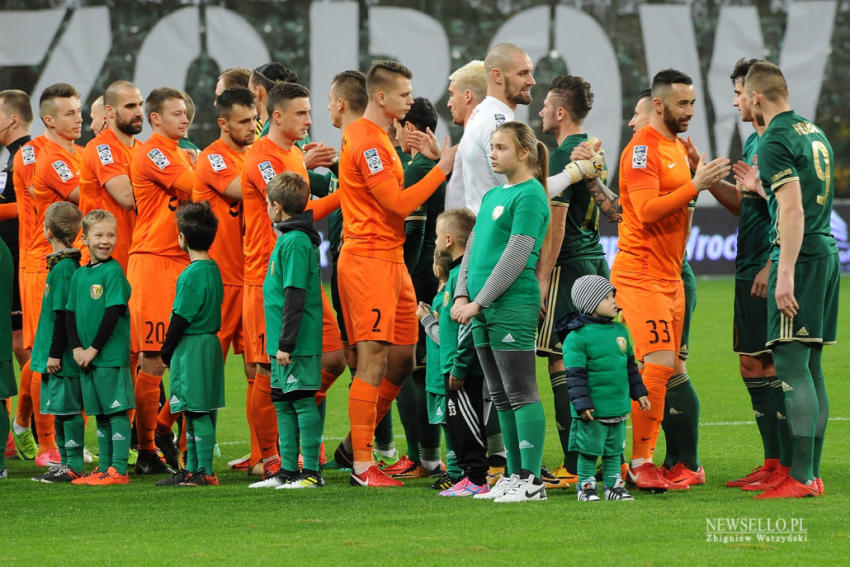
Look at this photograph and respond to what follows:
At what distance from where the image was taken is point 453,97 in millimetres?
7422

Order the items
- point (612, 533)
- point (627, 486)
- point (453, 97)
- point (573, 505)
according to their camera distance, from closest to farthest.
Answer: point (612, 533) → point (573, 505) → point (627, 486) → point (453, 97)

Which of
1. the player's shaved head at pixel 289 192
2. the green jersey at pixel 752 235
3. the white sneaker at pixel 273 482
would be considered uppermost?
the player's shaved head at pixel 289 192

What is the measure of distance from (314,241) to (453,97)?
1206 mm

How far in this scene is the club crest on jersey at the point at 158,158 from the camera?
7.70 metres

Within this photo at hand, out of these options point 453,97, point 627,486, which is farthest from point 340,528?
point 453,97

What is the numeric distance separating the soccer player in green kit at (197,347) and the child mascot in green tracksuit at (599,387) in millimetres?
2016

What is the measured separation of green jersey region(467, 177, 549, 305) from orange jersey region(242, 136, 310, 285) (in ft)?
4.79

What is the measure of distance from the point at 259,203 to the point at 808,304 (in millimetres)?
3014

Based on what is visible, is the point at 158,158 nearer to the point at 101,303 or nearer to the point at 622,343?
the point at 101,303

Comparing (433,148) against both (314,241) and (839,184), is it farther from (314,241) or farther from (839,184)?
(839,184)

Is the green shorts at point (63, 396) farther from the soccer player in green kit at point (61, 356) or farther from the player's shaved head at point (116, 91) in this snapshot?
the player's shaved head at point (116, 91)

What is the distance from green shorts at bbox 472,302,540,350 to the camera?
607 centimetres

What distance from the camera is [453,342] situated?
6.76m

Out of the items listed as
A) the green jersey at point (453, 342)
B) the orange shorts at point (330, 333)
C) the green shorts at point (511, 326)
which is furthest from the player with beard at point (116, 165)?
the green shorts at point (511, 326)
